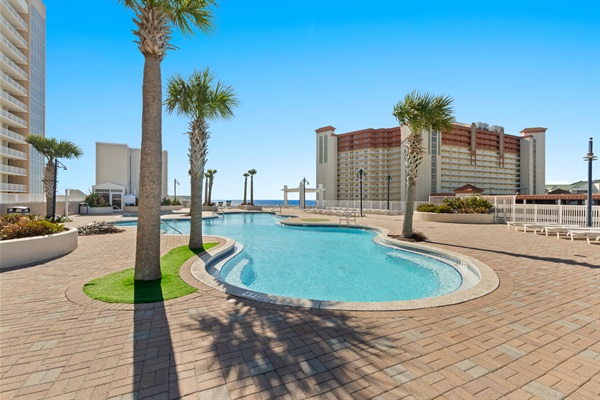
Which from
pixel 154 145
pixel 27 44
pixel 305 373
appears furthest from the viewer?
pixel 27 44

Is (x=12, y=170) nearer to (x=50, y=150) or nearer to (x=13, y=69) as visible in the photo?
(x=50, y=150)

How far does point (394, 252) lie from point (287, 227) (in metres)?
9.17

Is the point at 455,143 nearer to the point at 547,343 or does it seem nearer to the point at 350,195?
the point at 350,195

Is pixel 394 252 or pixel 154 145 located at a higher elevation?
pixel 154 145

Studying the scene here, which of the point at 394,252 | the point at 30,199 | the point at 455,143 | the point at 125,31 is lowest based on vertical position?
the point at 394,252

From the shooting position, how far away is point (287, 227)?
18.1 meters

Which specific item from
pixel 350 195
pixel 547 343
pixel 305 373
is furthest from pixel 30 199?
pixel 350 195

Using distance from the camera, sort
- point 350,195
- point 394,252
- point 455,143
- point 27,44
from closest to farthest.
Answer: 1. point 394,252
2. point 27,44
3. point 455,143
4. point 350,195

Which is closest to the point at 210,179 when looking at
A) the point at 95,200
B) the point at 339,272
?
the point at 95,200

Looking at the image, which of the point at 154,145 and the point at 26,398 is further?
the point at 154,145

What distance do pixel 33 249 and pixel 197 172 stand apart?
4.68 meters

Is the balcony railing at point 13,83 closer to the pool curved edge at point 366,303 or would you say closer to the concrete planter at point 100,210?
the concrete planter at point 100,210

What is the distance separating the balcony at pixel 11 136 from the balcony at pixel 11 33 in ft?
32.9

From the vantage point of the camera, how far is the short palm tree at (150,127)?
17.9 feet
